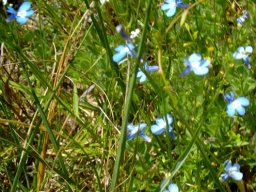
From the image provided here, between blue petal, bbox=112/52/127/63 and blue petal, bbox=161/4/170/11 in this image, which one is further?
blue petal, bbox=161/4/170/11

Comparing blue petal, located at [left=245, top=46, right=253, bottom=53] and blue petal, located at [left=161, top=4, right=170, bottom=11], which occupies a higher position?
blue petal, located at [left=161, top=4, right=170, bottom=11]

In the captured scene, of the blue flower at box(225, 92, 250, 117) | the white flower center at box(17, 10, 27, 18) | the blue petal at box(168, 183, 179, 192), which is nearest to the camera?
the blue petal at box(168, 183, 179, 192)

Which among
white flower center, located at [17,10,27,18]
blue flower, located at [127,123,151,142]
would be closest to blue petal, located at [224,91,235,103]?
blue flower, located at [127,123,151,142]

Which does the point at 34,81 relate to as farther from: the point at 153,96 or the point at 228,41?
the point at 228,41

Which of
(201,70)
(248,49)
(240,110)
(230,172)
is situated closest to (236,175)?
(230,172)

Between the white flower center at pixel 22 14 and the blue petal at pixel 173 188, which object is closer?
the blue petal at pixel 173 188

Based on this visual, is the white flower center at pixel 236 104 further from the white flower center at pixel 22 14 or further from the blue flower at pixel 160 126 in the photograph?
Answer: the white flower center at pixel 22 14

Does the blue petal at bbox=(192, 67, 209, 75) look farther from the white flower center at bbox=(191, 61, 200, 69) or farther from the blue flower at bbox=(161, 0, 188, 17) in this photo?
the blue flower at bbox=(161, 0, 188, 17)

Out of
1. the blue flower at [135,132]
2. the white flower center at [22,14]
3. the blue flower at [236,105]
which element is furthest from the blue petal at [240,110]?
the white flower center at [22,14]
